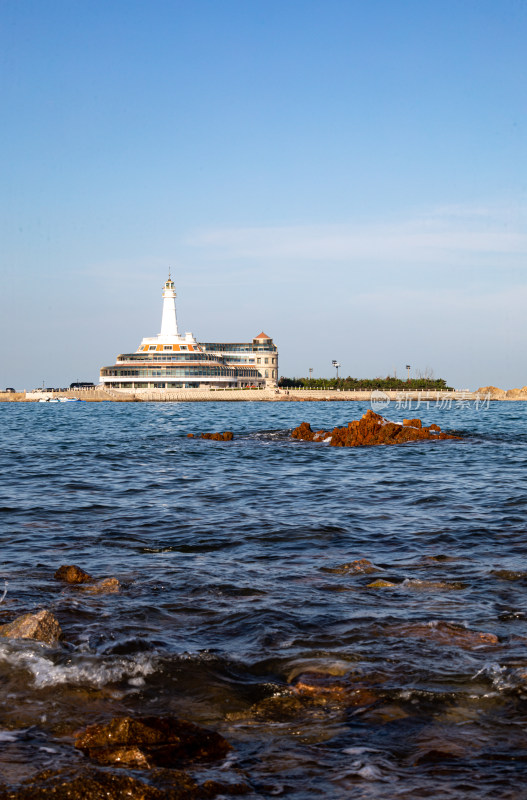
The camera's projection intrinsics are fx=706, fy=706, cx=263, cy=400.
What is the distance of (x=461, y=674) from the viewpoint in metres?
6.09

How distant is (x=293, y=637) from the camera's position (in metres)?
7.05

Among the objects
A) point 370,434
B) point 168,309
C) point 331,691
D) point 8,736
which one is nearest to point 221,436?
point 370,434

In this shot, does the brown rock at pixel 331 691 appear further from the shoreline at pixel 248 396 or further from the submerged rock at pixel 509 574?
the shoreline at pixel 248 396

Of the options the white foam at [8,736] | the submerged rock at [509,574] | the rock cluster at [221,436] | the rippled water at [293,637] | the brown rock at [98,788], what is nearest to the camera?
the brown rock at [98,788]

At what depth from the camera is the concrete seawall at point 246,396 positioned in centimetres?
13700

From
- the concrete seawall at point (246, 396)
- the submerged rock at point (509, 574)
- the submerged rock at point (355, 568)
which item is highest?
the concrete seawall at point (246, 396)

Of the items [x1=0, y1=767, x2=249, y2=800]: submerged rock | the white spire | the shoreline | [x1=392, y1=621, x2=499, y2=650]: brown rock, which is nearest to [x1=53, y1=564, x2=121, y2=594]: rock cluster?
[x1=392, y1=621, x2=499, y2=650]: brown rock

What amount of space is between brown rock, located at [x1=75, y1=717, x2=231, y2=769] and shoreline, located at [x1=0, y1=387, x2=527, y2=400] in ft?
412

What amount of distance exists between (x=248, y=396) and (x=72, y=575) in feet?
422

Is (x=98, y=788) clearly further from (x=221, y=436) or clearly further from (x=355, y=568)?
(x=221, y=436)

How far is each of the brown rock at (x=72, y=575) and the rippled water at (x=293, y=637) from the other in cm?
24

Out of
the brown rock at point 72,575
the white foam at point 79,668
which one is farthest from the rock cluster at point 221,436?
the white foam at point 79,668

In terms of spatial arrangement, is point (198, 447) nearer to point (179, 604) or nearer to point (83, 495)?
point (83, 495)

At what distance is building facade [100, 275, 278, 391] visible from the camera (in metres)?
144
